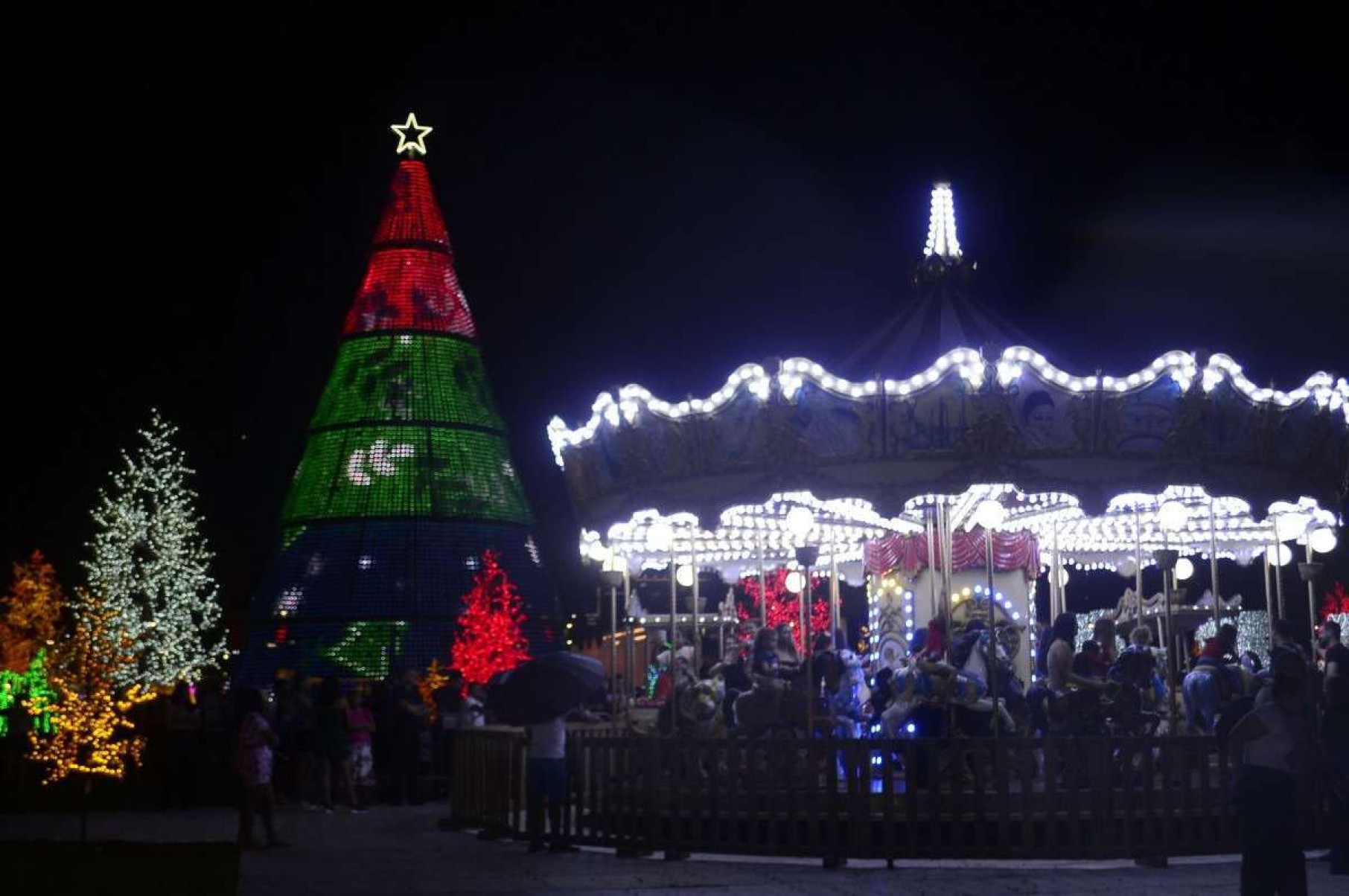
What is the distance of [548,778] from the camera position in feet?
46.6

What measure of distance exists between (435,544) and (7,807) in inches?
725

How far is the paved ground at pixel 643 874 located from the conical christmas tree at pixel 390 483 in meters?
23.0

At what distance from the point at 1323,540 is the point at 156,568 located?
33.5m

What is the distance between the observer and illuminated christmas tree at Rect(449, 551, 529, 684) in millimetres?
39625

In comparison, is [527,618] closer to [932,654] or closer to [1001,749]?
[932,654]

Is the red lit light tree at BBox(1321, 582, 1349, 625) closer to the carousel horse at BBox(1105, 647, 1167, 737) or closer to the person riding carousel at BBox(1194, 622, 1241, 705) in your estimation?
the person riding carousel at BBox(1194, 622, 1241, 705)

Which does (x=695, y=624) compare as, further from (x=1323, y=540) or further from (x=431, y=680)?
(x=431, y=680)

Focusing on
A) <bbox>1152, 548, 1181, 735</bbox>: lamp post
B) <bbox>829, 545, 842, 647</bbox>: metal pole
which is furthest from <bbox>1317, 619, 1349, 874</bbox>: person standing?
<bbox>829, 545, 842, 647</bbox>: metal pole

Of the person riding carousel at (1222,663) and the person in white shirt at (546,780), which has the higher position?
the person riding carousel at (1222,663)

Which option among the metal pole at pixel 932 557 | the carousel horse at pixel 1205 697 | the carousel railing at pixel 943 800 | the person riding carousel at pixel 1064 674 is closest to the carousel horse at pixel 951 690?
the person riding carousel at pixel 1064 674

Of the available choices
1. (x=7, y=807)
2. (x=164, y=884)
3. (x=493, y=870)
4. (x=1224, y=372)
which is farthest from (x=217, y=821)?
(x=1224, y=372)

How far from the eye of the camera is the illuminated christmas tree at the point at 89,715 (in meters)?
23.5

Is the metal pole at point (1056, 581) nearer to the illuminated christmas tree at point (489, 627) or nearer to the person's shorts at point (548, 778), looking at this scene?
the person's shorts at point (548, 778)

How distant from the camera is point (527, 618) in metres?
41.5
